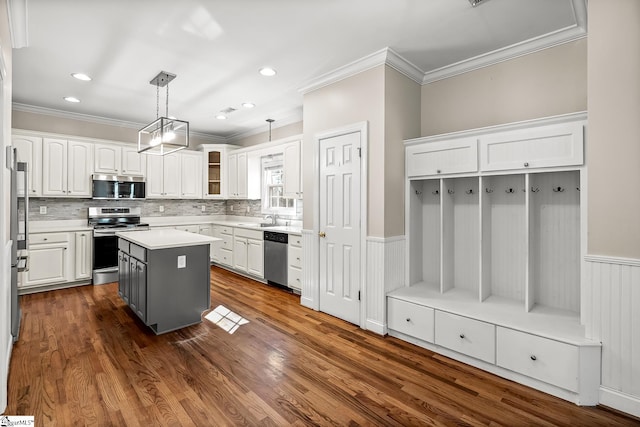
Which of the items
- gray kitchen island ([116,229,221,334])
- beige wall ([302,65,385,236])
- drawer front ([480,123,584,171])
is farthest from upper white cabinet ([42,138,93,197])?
drawer front ([480,123,584,171])

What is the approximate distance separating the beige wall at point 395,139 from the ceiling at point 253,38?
27 centimetres

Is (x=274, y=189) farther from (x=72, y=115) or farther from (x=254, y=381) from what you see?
(x=254, y=381)

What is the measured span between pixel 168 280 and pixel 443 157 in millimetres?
2974

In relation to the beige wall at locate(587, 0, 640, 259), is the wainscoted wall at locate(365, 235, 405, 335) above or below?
below

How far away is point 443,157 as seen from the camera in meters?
3.08

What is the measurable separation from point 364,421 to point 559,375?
1376 mm

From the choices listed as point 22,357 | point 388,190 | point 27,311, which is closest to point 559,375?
point 388,190

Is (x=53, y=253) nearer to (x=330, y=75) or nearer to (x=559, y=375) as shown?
(x=330, y=75)

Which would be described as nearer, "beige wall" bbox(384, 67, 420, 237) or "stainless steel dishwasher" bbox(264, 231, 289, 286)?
"beige wall" bbox(384, 67, 420, 237)

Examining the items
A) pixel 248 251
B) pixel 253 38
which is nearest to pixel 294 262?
pixel 248 251

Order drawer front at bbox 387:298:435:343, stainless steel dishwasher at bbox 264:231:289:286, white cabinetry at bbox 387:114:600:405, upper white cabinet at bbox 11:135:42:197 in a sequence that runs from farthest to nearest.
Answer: stainless steel dishwasher at bbox 264:231:289:286
upper white cabinet at bbox 11:135:42:197
drawer front at bbox 387:298:435:343
white cabinetry at bbox 387:114:600:405

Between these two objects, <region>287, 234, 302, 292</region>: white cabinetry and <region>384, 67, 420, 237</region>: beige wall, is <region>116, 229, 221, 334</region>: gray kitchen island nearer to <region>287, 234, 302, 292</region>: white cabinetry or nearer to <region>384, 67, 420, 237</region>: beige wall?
<region>287, 234, 302, 292</region>: white cabinetry

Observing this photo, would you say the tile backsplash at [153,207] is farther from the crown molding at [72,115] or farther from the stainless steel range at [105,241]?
the crown molding at [72,115]

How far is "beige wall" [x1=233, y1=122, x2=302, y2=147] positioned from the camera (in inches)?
218
